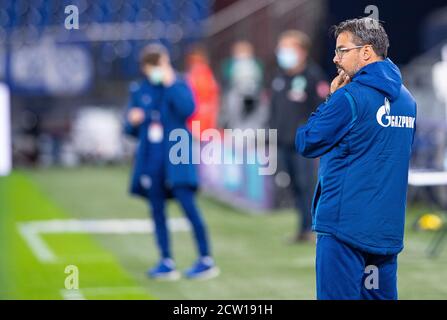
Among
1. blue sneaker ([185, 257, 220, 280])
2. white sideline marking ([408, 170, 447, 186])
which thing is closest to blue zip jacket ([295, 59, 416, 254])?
blue sneaker ([185, 257, 220, 280])

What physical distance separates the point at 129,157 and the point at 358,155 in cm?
1394

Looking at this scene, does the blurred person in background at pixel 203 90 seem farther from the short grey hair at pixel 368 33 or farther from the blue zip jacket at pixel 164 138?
the short grey hair at pixel 368 33

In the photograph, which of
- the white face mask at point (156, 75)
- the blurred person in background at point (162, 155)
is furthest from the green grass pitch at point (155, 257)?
the white face mask at point (156, 75)

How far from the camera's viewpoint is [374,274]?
14.0 ft

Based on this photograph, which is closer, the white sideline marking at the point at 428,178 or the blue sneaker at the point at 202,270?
the blue sneaker at the point at 202,270

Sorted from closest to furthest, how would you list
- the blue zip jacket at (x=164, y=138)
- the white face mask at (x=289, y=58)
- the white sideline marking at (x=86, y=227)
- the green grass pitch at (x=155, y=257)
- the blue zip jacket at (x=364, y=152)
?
the blue zip jacket at (x=364, y=152)
the green grass pitch at (x=155, y=257)
the blue zip jacket at (x=164, y=138)
the white face mask at (x=289, y=58)
the white sideline marking at (x=86, y=227)

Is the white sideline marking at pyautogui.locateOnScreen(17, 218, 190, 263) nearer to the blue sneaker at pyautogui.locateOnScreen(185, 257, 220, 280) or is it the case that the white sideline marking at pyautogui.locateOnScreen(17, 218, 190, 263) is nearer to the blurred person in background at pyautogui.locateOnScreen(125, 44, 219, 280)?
the blurred person in background at pyautogui.locateOnScreen(125, 44, 219, 280)

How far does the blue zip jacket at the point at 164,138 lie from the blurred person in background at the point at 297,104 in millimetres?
1854

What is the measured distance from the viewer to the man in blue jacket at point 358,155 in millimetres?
4066

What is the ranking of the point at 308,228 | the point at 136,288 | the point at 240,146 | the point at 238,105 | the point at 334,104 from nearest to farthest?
the point at 334,104, the point at 136,288, the point at 308,228, the point at 240,146, the point at 238,105

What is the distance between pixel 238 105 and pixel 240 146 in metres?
2.45

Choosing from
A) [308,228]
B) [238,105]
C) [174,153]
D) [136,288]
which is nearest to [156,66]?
[174,153]

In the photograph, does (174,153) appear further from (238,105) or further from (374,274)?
(238,105)
